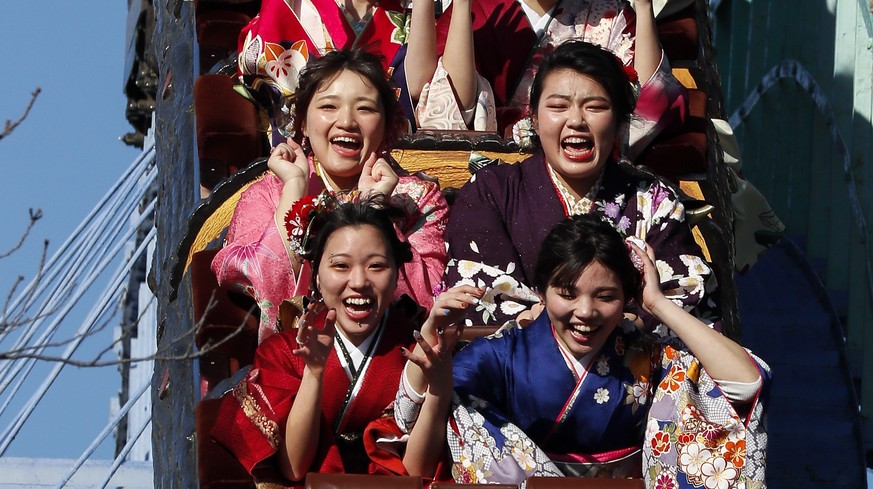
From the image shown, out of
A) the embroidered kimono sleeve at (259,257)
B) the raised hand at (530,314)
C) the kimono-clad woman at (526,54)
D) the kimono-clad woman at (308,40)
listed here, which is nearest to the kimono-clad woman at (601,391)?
the raised hand at (530,314)

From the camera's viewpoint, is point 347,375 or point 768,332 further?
point 768,332

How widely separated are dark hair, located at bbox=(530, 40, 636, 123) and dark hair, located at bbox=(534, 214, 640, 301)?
Result: 0.71 metres

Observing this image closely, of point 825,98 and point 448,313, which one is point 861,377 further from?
point 448,313

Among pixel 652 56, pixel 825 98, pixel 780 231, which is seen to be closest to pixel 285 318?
pixel 652 56

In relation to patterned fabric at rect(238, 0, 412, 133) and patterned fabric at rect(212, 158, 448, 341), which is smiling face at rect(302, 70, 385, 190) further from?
patterned fabric at rect(238, 0, 412, 133)

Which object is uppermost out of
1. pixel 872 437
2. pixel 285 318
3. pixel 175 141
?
pixel 175 141

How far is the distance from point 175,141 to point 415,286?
1921 millimetres

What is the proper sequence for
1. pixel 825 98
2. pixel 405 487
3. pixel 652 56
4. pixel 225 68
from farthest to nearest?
pixel 825 98 → pixel 225 68 → pixel 652 56 → pixel 405 487

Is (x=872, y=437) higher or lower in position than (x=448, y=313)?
lower

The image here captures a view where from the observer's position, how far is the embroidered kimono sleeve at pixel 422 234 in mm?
6191

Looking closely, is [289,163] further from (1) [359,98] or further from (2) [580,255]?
(2) [580,255]

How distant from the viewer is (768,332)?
10914 millimetres

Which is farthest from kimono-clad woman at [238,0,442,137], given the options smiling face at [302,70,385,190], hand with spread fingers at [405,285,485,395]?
hand with spread fingers at [405,285,485,395]

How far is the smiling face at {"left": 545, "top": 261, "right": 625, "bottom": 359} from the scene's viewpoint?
543 cm
